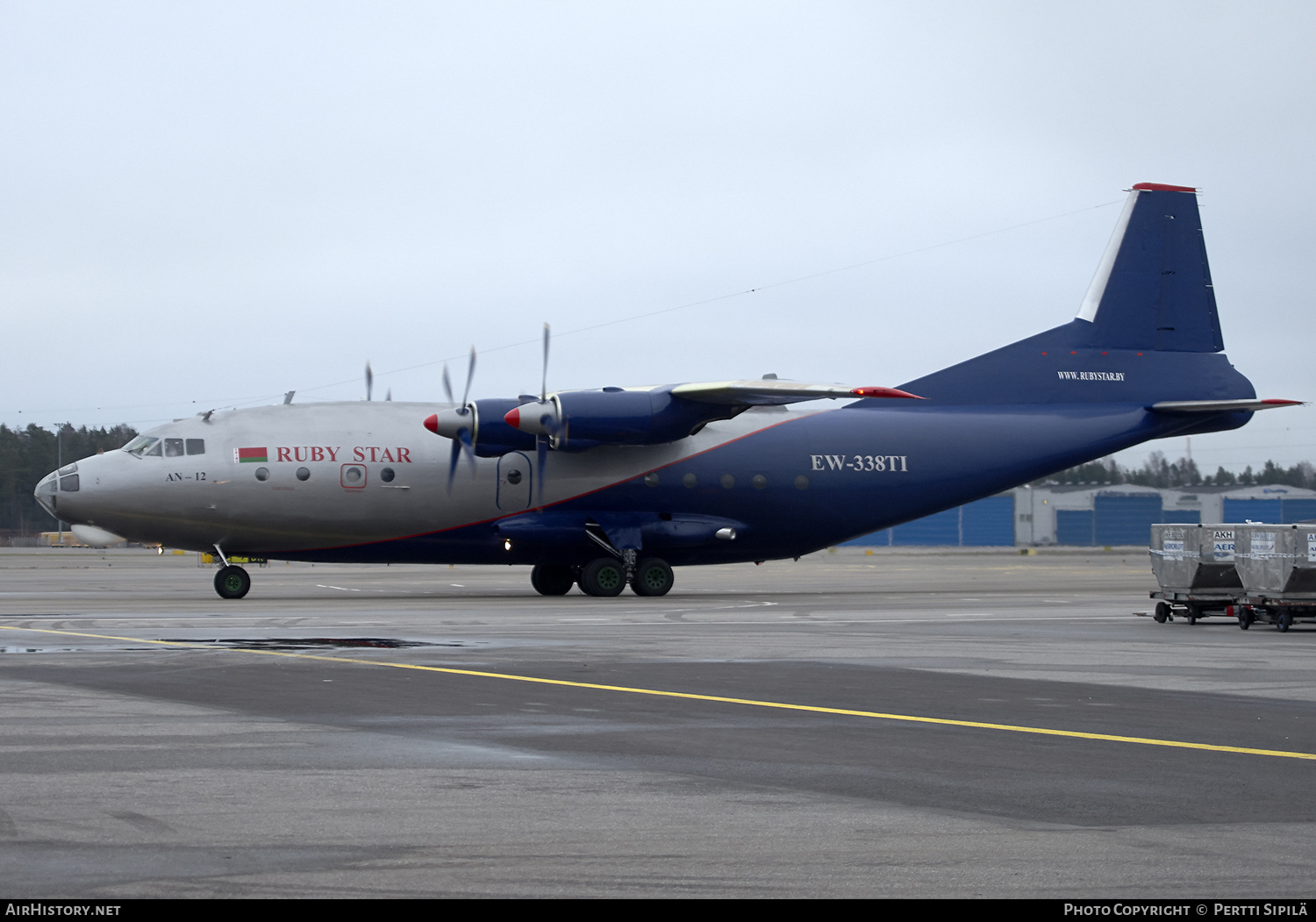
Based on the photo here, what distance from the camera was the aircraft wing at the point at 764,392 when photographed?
30.6 metres

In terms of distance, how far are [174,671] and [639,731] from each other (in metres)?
6.76

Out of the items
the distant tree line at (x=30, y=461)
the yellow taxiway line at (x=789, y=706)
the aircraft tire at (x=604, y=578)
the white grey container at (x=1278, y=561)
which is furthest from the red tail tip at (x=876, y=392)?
the distant tree line at (x=30, y=461)

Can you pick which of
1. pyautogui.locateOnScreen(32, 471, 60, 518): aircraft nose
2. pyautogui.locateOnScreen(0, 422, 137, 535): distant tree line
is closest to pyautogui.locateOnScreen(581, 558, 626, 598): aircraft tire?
pyautogui.locateOnScreen(32, 471, 60, 518): aircraft nose

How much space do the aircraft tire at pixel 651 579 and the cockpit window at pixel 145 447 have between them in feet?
40.3

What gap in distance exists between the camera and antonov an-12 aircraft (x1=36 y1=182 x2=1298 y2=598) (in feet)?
105

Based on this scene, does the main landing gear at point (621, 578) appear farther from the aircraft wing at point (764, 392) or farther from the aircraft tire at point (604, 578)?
the aircraft wing at point (764, 392)

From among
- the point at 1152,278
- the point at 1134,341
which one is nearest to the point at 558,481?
the point at 1134,341

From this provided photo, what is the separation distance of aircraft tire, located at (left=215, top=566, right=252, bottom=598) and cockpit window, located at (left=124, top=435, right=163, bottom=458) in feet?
11.1

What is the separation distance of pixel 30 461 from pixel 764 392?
4178 inches

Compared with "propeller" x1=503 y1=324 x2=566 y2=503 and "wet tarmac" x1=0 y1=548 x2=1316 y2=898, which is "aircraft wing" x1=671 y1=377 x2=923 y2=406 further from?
"wet tarmac" x1=0 y1=548 x2=1316 y2=898

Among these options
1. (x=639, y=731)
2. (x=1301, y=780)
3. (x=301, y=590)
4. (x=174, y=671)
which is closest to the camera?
(x=1301, y=780)

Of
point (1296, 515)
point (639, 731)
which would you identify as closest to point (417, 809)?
point (639, 731)
